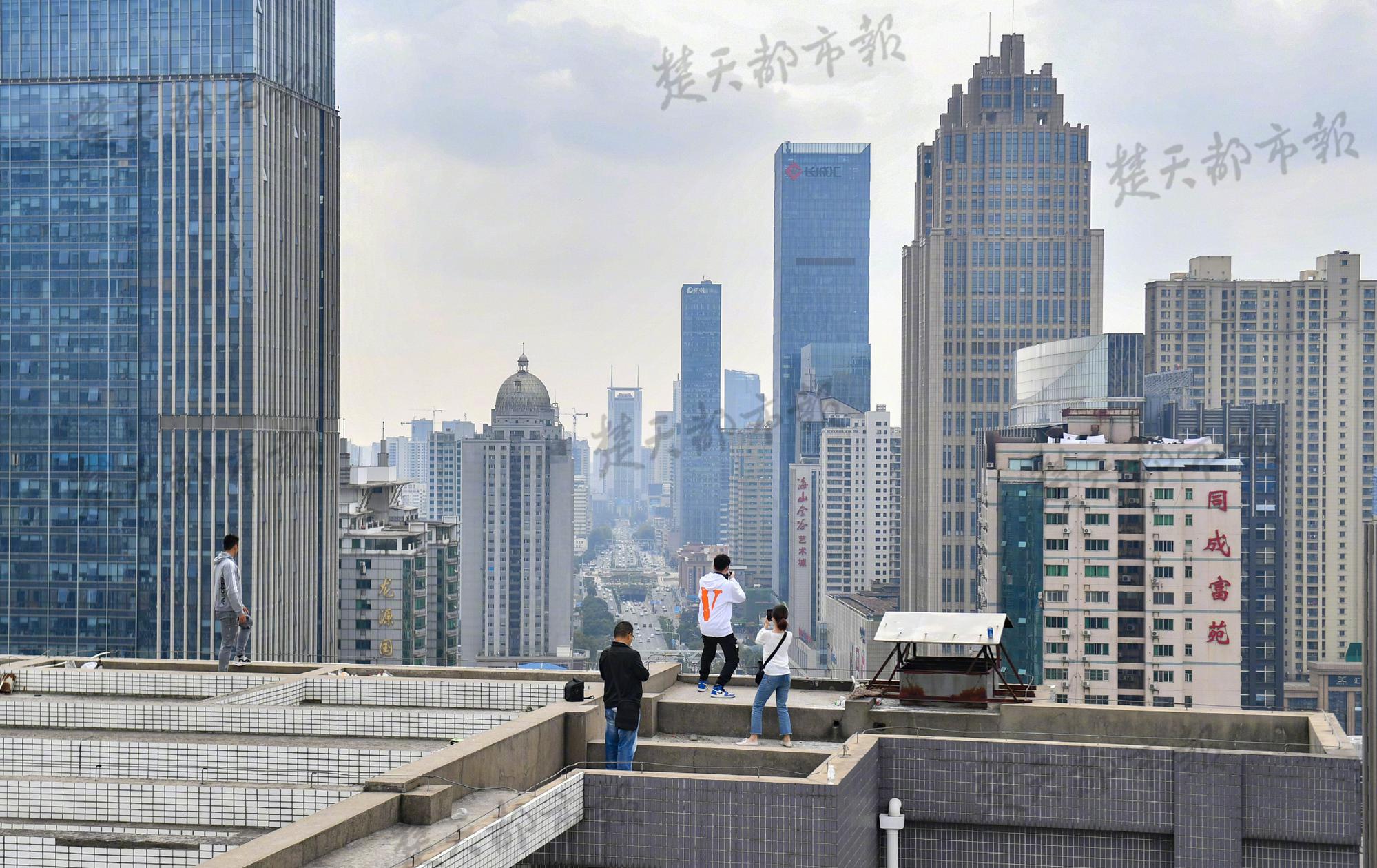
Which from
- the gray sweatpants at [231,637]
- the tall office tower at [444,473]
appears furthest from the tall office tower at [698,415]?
the gray sweatpants at [231,637]

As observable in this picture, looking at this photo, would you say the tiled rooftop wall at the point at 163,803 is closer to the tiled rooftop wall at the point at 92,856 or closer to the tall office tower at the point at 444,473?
the tiled rooftop wall at the point at 92,856

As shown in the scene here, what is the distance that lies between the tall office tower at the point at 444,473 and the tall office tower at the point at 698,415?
13843 millimetres

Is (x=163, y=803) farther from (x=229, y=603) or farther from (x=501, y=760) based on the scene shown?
(x=229, y=603)

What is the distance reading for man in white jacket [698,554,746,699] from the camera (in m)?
8.61

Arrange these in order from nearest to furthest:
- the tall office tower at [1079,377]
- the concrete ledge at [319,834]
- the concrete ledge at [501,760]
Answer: the concrete ledge at [319,834], the concrete ledge at [501,760], the tall office tower at [1079,377]

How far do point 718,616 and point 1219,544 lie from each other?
2689 centimetres

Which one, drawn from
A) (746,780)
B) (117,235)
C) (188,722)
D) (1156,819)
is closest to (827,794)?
(746,780)

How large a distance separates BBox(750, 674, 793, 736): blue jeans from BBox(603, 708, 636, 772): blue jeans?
37.7 inches

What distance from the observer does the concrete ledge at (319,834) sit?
175 inches

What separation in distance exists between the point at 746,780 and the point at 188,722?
377cm

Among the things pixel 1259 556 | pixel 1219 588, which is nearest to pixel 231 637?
pixel 1219 588

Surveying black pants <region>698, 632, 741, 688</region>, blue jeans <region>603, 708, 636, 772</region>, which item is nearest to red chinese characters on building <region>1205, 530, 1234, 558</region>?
black pants <region>698, 632, 741, 688</region>

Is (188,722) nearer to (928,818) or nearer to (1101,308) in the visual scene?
(928,818)

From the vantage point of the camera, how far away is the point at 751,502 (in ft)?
294
